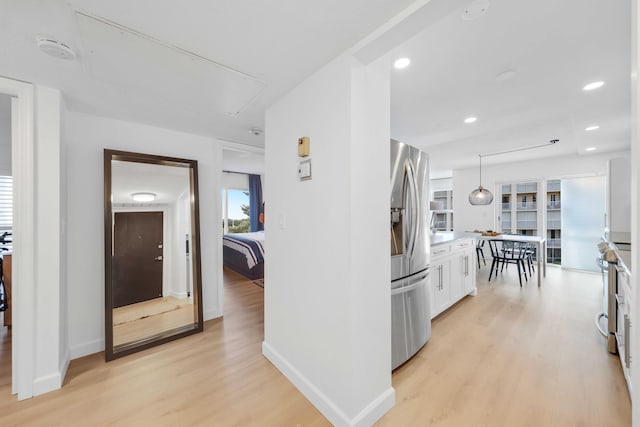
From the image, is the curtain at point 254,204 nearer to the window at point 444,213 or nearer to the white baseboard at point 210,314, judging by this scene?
the white baseboard at point 210,314

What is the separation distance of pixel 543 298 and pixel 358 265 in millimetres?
3854

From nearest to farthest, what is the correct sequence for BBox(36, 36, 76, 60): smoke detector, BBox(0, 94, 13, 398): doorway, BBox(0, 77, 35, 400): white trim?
BBox(36, 36, 76, 60): smoke detector
BBox(0, 77, 35, 400): white trim
BBox(0, 94, 13, 398): doorway

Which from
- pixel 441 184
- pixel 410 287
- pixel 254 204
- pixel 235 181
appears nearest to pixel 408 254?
pixel 410 287

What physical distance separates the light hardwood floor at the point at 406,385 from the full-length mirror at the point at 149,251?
23 centimetres

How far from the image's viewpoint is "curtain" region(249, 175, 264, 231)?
7.51 metres

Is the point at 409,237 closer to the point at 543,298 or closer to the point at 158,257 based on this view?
the point at 158,257

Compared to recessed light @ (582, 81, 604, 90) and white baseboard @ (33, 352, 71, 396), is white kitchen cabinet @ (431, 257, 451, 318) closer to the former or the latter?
recessed light @ (582, 81, 604, 90)

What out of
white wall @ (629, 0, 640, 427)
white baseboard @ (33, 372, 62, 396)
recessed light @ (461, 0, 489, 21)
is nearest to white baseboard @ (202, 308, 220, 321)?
white baseboard @ (33, 372, 62, 396)

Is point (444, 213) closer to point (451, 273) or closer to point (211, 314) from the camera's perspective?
point (451, 273)

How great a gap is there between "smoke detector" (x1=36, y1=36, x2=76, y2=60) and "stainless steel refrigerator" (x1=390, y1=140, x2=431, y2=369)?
2.14 m

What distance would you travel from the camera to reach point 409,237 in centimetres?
212

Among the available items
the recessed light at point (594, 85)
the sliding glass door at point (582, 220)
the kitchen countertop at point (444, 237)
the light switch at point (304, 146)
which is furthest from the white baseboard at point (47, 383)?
the sliding glass door at point (582, 220)

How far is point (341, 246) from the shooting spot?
1499 millimetres

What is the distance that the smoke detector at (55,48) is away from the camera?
1.34 m
